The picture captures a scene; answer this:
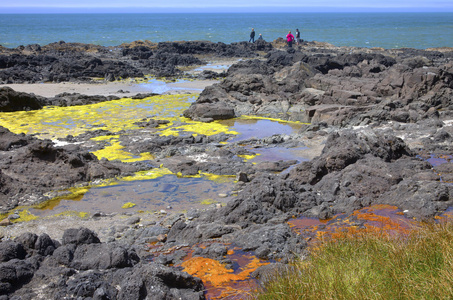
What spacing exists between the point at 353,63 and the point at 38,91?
19.2 meters

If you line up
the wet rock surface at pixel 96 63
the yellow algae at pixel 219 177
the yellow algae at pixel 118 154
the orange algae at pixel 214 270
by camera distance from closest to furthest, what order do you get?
the orange algae at pixel 214 270
the yellow algae at pixel 219 177
the yellow algae at pixel 118 154
the wet rock surface at pixel 96 63

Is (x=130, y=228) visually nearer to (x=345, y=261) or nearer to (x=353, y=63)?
(x=345, y=261)

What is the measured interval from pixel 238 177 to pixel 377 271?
20.6 ft

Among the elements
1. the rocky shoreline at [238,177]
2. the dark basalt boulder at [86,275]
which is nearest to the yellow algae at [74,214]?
the rocky shoreline at [238,177]

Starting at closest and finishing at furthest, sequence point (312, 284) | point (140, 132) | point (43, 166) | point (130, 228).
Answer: point (312, 284) < point (130, 228) < point (43, 166) < point (140, 132)

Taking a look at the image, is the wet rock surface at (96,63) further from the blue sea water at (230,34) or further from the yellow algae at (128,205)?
the blue sea water at (230,34)

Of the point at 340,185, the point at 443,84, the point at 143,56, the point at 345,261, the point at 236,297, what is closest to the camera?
the point at 345,261

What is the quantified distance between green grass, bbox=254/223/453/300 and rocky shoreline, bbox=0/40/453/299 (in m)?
1.09

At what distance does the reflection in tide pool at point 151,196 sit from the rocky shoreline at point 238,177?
0.48 metres

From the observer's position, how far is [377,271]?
430 cm

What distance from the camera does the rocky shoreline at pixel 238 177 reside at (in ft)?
17.0

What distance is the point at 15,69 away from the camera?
28.6 m

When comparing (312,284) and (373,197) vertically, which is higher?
(312,284)

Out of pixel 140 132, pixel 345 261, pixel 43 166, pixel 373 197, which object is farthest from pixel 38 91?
pixel 345 261
